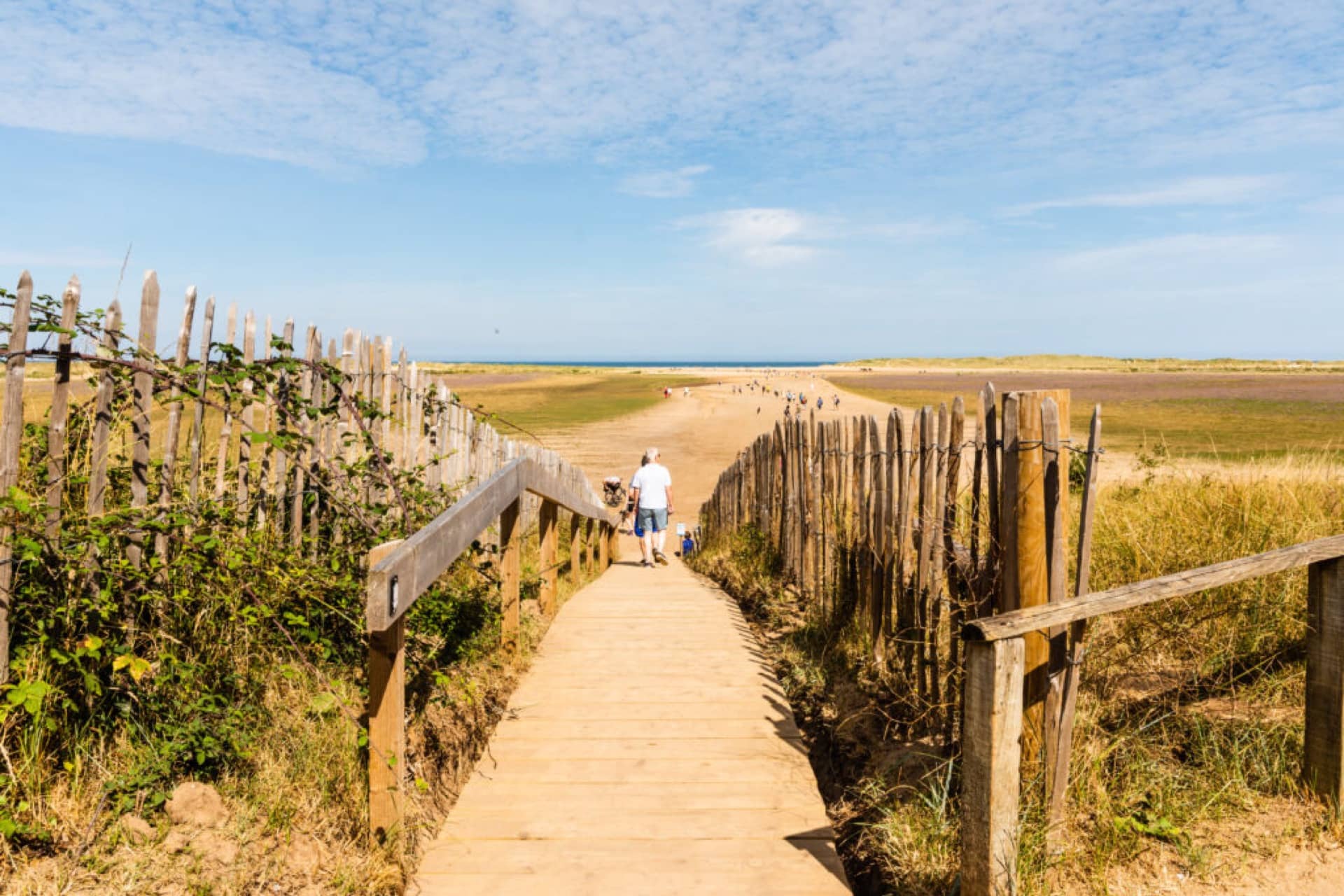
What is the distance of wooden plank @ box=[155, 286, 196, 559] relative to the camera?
11.5 ft

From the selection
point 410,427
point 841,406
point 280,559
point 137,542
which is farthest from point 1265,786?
point 841,406

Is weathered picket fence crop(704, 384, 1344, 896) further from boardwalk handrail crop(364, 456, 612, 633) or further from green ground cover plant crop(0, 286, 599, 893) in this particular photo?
green ground cover plant crop(0, 286, 599, 893)

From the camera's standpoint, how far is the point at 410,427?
21.8 feet

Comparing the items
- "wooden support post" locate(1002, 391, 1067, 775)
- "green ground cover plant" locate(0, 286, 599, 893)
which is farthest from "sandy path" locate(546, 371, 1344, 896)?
"green ground cover plant" locate(0, 286, 599, 893)

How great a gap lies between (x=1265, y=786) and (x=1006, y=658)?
5.24ft

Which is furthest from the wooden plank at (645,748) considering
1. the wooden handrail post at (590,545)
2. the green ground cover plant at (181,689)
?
the wooden handrail post at (590,545)

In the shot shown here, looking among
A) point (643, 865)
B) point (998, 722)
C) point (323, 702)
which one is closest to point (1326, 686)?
point (998, 722)

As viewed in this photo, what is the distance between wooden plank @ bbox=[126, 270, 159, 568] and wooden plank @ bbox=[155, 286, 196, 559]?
0.09 m

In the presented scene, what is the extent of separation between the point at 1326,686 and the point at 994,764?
154 centimetres

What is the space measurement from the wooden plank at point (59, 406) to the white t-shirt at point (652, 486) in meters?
8.37

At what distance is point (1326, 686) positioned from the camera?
10.3 ft

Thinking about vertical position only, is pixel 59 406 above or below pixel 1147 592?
above

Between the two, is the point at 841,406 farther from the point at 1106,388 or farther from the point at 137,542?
the point at 137,542

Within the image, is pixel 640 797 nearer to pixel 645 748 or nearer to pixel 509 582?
pixel 645 748
